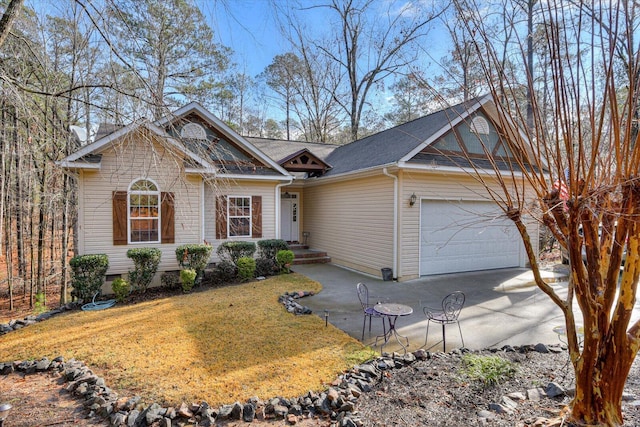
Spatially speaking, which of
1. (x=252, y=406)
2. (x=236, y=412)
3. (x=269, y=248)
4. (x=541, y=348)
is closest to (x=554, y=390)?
(x=541, y=348)

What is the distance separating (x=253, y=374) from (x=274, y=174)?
7.36m

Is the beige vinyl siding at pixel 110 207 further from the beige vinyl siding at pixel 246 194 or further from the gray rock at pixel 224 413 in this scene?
the gray rock at pixel 224 413

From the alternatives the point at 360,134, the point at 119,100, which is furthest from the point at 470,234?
the point at 360,134

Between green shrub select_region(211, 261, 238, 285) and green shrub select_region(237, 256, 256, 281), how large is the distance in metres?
0.29

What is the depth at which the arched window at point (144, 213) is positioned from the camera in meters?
8.84

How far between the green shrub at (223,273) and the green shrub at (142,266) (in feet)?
5.29

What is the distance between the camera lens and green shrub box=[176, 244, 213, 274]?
343 inches

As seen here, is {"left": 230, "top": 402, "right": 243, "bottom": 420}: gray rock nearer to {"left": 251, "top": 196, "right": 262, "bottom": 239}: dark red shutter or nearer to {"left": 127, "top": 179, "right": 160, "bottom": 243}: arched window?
{"left": 127, "top": 179, "right": 160, "bottom": 243}: arched window

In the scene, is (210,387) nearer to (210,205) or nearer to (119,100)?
(119,100)

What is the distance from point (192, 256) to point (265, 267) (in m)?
2.22

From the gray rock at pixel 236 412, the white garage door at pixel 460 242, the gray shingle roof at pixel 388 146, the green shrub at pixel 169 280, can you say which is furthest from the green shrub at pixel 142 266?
the white garage door at pixel 460 242

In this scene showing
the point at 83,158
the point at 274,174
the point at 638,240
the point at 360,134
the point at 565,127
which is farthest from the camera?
the point at 360,134

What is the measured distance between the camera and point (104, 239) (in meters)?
8.54

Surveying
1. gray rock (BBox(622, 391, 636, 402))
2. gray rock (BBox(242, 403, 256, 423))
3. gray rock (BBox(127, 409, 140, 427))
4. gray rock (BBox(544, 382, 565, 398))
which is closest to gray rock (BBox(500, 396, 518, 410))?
gray rock (BBox(544, 382, 565, 398))
